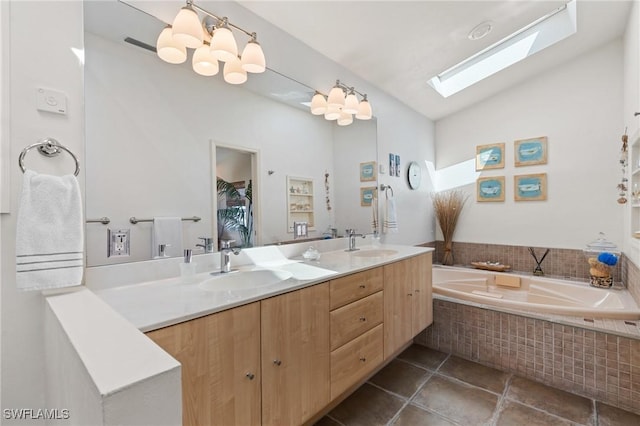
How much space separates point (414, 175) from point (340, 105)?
60.0 inches

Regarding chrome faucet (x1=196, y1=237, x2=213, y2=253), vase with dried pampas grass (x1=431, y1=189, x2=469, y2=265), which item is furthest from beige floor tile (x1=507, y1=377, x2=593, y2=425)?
chrome faucet (x1=196, y1=237, x2=213, y2=253)

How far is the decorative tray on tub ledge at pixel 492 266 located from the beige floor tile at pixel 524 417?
1.70 meters

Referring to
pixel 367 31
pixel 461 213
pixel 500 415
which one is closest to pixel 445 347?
pixel 500 415

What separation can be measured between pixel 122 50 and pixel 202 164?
1.92ft

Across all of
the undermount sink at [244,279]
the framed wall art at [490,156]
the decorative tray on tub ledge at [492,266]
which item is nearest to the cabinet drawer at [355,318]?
the undermount sink at [244,279]

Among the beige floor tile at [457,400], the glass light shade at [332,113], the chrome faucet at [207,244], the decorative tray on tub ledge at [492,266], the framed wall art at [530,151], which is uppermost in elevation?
the glass light shade at [332,113]

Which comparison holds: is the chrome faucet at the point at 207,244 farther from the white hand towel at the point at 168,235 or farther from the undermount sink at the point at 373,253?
the undermount sink at the point at 373,253

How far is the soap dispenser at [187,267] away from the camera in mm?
1387

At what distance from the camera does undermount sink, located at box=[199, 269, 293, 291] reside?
1393 mm

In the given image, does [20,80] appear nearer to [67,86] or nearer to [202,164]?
[67,86]

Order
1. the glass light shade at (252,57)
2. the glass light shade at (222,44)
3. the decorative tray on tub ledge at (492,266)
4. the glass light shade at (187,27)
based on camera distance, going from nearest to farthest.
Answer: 1. the glass light shade at (187,27)
2. the glass light shade at (222,44)
3. the glass light shade at (252,57)
4. the decorative tray on tub ledge at (492,266)

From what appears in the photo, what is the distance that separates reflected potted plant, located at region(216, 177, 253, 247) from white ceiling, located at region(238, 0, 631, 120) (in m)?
1.12

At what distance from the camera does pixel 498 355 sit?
2.19 m

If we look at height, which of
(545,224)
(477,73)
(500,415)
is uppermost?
(477,73)
